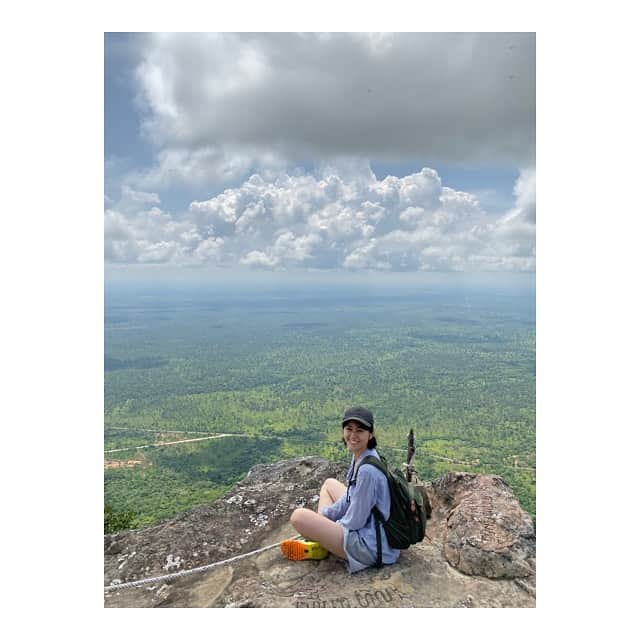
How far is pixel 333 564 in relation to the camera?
11.5 feet

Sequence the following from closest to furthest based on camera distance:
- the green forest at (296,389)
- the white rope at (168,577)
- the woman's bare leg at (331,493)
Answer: the white rope at (168,577)
the woman's bare leg at (331,493)
the green forest at (296,389)

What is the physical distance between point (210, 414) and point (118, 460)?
494 cm

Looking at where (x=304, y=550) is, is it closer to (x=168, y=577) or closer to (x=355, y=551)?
(x=355, y=551)

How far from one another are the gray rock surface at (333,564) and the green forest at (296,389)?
58 cm

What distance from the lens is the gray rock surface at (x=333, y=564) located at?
10.6 ft

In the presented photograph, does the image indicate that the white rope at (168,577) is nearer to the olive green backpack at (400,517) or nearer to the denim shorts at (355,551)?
the denim shorts at (355,551)

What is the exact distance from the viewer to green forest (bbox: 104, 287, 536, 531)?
778 cm

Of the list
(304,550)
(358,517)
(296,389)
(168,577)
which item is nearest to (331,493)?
(304,550)

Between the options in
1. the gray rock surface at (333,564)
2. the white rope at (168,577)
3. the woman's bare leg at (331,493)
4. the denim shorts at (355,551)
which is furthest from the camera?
the woman's bare leg at (331,493)

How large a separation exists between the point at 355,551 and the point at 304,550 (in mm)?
412

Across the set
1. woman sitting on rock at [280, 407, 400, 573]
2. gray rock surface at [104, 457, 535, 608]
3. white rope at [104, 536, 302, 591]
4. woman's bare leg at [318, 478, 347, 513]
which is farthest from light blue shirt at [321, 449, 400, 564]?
white rope at [104, 536, 302, 591]

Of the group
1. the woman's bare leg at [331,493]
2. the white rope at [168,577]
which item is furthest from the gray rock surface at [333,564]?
the woman's bare leg at [331,493]

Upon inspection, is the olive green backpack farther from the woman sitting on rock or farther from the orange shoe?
the orange shoe

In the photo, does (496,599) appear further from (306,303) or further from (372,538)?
(306,303)
